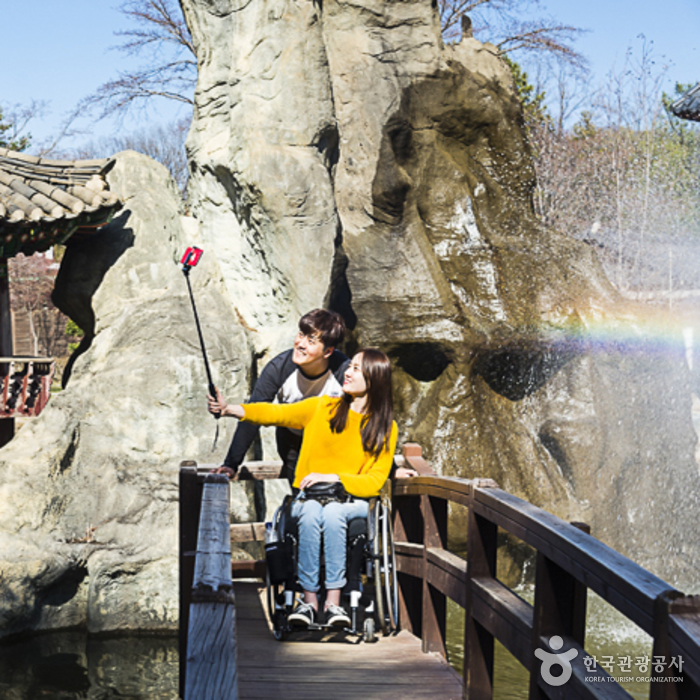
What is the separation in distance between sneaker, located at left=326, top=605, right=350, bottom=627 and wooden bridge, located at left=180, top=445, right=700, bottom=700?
17 centimetres

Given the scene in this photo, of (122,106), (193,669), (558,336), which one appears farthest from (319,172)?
(122,106)

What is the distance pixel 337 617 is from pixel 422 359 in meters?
6.41

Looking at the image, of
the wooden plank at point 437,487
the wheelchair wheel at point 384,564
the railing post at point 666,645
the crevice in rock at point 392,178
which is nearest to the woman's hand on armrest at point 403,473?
the wooden plank at point 437,487

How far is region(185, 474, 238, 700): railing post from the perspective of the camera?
4.88 ft

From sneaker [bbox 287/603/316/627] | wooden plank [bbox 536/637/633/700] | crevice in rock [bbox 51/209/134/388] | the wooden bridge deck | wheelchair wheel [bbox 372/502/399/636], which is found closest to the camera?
wooden plank [bbox 536/637/633/700]

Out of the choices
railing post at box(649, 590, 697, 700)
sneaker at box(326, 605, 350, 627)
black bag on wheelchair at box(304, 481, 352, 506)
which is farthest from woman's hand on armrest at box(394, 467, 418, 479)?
railing post at box(649, 590, 697, 700)

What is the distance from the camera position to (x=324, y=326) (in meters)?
3.74

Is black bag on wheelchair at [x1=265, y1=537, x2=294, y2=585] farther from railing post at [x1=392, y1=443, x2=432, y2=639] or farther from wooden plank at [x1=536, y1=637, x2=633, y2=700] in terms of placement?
wooden plank at [x1=536, y1=637, x2=633, y2=700]

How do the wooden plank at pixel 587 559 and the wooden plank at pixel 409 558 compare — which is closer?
the wooden plank at pixel 587 559

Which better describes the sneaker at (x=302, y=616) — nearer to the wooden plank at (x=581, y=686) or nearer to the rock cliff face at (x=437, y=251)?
the wooden plank at (x=581, y=686)

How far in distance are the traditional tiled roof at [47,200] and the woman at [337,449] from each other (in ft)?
15.4

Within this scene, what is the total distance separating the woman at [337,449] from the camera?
345 cm

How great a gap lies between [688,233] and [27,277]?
19.6 m

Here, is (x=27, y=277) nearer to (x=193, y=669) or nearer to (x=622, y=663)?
(x=622, y=663)
